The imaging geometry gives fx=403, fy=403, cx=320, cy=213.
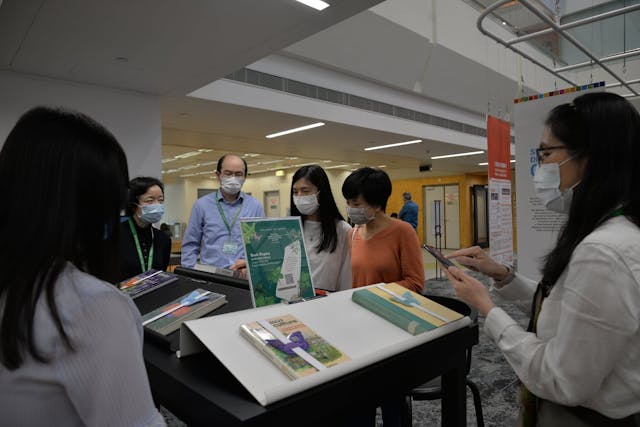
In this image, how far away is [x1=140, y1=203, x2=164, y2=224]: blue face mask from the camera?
9.52 ft

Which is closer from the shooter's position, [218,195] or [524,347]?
[524,347]

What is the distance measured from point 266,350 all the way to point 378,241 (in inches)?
56.3

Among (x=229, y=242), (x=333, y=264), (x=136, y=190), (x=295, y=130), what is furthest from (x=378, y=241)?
(x=295, y=130)

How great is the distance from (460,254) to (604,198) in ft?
1.98

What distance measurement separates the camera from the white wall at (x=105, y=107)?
4031 millimetres

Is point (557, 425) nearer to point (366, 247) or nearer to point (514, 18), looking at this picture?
point (366, 247)

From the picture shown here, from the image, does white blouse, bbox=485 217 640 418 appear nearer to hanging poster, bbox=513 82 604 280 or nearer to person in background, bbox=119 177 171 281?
person in background, bbox=119 177 171 281

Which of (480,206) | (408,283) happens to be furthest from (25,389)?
(480,206)

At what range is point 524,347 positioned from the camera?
3.47 feet

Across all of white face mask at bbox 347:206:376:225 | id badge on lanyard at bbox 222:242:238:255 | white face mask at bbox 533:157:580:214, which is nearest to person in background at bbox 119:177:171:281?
id badge on lanyard at bbox 222:242:238:255

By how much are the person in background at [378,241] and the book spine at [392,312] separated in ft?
2.94

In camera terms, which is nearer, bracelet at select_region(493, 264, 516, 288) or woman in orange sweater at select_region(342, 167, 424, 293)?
bracelet at select_region(493, 264, 516, 288)

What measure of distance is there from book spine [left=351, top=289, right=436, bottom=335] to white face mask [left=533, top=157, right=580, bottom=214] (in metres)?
0.59

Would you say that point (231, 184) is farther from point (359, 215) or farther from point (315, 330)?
point (315, 330)
